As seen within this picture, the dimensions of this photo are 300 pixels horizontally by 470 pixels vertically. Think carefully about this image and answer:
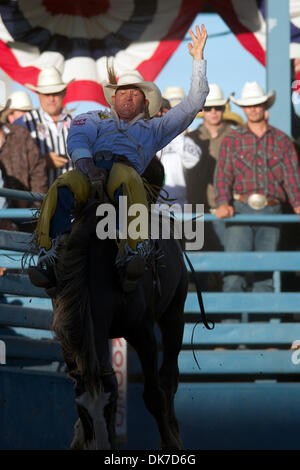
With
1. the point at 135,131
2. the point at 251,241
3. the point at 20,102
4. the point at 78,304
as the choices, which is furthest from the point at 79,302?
the point at 20,102

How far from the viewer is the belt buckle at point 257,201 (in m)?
7.33

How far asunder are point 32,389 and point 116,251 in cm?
193

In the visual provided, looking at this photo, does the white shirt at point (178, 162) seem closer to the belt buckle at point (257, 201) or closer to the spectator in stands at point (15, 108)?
the belt buckle at point (257, 201)

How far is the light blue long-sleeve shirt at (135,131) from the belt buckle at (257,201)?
2.70 metres

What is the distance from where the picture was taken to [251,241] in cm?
725

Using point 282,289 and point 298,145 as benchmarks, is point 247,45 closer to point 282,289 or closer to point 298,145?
point 298,145

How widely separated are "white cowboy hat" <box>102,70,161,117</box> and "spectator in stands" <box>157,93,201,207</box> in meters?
2.80

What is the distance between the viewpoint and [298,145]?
8.35 meters

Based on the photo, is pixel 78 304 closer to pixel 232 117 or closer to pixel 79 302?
pixel 79 302

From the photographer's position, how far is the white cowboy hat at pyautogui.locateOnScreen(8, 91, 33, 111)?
8.52 meters

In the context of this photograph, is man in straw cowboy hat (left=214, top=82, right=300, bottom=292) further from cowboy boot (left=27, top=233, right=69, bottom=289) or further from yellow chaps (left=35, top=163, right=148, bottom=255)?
cowboy boot (left=27, top=233, right=69, bottom=289)

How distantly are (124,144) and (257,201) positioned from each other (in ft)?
10.0

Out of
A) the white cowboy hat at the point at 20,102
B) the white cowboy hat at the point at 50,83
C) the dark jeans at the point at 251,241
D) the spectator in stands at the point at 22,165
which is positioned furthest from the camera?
the white cowboy hat at the point at 20,102

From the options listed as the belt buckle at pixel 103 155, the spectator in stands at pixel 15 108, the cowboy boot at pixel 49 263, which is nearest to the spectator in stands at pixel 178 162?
the spectator in stands at pixel 15 108
